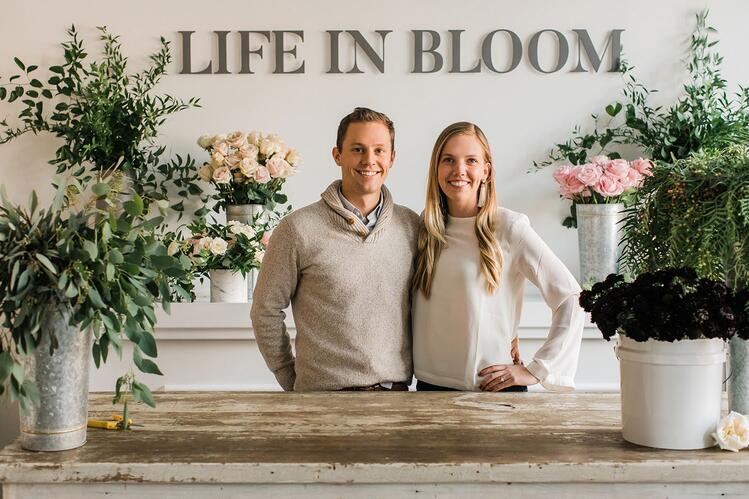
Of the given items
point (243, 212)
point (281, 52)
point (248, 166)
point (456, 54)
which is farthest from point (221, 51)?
point (456, 54)

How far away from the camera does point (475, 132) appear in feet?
7.57

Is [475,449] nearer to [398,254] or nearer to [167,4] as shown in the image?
[398,254]

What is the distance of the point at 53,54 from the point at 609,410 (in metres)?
2.91

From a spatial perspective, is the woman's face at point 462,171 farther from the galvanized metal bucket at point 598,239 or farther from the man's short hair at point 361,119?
the galvanized metal bucket at point 598,239

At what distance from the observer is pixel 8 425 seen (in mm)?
2453

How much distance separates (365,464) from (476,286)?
96cm

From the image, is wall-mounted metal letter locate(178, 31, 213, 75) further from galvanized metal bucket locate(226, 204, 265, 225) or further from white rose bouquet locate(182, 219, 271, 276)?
white rose bouquet locate(182, 219, 271, 276)

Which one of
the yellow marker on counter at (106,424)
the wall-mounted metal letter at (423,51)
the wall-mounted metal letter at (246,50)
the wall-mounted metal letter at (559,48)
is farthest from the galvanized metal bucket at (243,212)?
the yellow marker on counter at (106,424)

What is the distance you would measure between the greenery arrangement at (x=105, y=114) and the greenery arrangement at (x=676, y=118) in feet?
5.46

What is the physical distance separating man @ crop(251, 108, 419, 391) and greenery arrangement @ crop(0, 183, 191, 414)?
0.81 meters

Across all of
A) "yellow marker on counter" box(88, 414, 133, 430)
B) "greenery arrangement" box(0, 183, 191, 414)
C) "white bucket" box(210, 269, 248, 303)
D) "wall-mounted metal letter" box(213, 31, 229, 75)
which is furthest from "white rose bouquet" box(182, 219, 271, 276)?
"greenery arrangement" box(0, 183, 191, 414)

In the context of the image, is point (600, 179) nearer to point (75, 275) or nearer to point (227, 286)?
point (227, 286)

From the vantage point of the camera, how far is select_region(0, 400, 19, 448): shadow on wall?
2400 millimetres

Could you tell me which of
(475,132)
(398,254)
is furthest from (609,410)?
(475,132)
